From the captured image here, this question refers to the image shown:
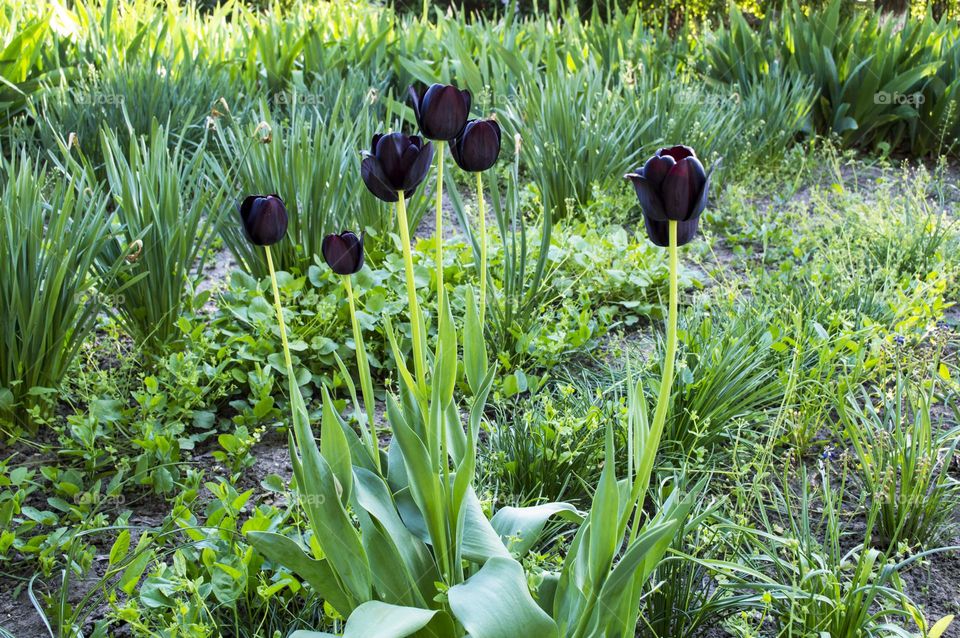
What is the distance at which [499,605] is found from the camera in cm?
100

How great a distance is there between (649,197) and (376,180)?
39 cm

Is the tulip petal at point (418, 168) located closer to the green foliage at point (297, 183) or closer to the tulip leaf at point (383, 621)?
the tulip leaf at point (383, 621)

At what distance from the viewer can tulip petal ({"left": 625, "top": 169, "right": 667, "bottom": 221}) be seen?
0.92 metres

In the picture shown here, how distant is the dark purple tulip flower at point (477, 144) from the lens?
46.3 inches

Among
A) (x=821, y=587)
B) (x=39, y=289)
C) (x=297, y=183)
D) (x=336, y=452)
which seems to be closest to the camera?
(x=336, y=452)

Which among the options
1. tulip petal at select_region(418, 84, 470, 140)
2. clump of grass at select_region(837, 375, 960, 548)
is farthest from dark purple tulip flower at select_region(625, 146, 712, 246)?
clump of grass at select_region(837, 375, 960, 548)

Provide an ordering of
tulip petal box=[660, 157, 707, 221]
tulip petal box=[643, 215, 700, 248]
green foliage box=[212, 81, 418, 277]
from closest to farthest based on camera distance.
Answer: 1. tulip petal box=[660, 157, 707, 221]
2. tulip petal box=[643, 215, 700, 248]
3. green foliage box=[212, 81, 418, 277]

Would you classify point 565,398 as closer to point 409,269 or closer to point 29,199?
point 409,269

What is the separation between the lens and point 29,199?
2.01 metres

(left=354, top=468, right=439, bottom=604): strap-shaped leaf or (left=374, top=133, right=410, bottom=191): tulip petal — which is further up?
(left=374, top=133, right=410, bottom=191): tulip petal

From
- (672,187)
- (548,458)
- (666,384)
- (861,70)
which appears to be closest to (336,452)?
(666,384)

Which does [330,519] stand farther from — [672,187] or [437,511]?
[672,187]

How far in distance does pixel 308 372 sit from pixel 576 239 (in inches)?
45.3

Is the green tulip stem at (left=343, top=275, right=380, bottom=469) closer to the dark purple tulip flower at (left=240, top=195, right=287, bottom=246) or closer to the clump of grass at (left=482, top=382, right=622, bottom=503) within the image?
the dark purple tulip flower at (left=240, top=195, right=287, bottom=246)
